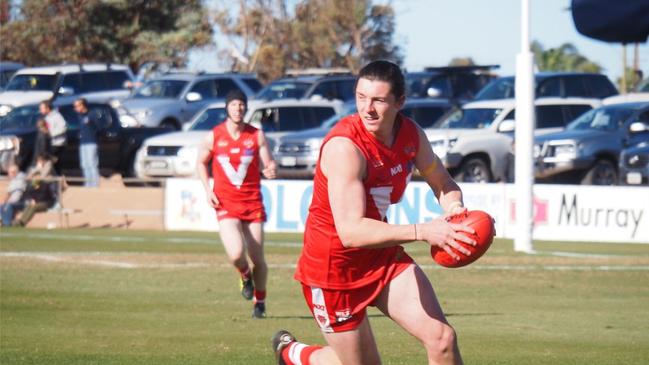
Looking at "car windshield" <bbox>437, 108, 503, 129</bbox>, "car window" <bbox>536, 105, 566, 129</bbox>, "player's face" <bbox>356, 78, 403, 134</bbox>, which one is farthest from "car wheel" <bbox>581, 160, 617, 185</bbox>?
"player's face" <bbox>356, 78, 403, 134</bbox>

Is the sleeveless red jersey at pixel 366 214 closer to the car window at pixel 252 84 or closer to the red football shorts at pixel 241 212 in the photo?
the red football shorts at pixel 241 212

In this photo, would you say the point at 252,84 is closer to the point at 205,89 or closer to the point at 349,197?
the point at 205,89

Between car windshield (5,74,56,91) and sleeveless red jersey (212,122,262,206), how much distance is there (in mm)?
24270

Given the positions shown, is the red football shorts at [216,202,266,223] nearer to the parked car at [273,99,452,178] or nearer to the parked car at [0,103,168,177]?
the parked car at [273,99,452,178]

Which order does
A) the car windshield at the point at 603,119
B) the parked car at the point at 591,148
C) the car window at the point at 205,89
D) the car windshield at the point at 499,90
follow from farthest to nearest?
the car window at the point at 205,89 → the car windshield at the point at 499,90 → the car windshield at the point at 603,119 → the parked car at the point at 591,148

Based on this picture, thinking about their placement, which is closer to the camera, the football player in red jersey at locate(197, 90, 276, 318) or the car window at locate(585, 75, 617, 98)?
the football player in red jersey at locate(197, 90, 276, 318)

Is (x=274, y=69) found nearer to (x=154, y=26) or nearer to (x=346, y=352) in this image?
(x=154, y=26)

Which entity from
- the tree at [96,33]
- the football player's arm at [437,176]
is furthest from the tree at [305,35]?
the football player's arm at [437,176]

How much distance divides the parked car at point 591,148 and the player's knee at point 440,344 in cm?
1963

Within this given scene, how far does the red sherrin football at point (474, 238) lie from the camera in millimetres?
6742

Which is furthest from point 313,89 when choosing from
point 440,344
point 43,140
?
point 440,344

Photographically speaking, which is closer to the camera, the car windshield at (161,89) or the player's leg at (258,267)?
the player's leg at (258,267)

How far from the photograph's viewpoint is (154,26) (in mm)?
53531

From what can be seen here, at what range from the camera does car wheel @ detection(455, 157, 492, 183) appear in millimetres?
27703
